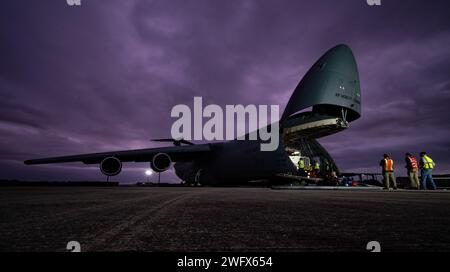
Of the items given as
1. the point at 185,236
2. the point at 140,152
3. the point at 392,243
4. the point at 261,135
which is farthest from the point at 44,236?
the point at 140,152

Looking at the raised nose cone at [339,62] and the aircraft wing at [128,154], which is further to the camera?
the aircraft wing at [128,154]

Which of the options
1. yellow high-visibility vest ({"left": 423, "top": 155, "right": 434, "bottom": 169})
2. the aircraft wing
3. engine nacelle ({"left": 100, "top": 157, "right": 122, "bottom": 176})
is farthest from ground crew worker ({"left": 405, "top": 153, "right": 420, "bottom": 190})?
engine nacelle ({"left": 100, "top": 157, "right": 122, "bottom": 176})

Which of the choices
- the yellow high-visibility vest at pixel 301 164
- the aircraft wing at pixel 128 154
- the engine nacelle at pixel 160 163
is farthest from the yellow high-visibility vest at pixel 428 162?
the engine nacelle at pixel 160 163

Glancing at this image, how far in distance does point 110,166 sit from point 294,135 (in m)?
10.1

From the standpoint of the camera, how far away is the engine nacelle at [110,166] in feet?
41.6

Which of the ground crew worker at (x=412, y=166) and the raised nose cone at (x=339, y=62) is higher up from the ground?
the raised nose cone at (x=339, y=62)

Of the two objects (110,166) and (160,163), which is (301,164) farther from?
(110,166)

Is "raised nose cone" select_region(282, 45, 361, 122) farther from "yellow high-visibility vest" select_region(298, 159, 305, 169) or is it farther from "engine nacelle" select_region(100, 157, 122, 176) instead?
"engine nacelle" select_region(100, 157, 122, 176)

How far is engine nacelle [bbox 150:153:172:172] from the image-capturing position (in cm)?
1317

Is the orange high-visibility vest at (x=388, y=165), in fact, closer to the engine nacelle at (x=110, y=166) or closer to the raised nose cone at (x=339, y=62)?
the raised nose cone at (x=339, y=62)

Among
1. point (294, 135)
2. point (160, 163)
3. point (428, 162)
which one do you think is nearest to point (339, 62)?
point (294, 135)
